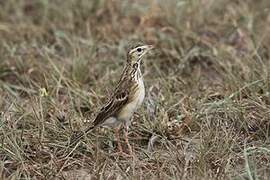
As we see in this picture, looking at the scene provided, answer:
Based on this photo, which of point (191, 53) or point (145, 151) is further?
point (191, 53)

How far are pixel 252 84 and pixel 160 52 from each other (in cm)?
149

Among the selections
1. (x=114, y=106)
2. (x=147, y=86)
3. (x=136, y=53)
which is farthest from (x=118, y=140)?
(x=147, y=86)

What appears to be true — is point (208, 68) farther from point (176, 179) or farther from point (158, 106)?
point (176, 179)

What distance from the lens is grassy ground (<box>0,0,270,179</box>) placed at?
497 cm

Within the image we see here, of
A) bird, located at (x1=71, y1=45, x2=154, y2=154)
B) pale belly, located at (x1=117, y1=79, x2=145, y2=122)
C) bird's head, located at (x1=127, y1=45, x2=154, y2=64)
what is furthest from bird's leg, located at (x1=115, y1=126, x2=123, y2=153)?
bird's head, located at (x1=127, y1=45, x2=154, y2=64)

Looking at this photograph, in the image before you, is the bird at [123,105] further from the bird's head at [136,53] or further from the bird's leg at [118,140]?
the bird's head at [136,53]

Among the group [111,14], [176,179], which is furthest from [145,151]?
[111,14]

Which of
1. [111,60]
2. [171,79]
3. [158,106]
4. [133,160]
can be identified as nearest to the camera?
[133,160]

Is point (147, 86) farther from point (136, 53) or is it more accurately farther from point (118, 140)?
point (118, 140)

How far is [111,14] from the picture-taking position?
8.04 meters

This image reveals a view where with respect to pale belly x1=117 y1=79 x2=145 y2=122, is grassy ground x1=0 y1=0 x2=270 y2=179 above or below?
below

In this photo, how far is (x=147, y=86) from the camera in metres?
6.42

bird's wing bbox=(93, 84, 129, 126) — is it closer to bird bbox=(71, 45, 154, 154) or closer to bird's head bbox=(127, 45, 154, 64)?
bird bbox=(71, 45, 154, 154)

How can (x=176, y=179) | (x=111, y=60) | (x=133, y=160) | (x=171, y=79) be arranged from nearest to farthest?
(x=176, y=179), (x=133, y=160), (x=171, y=79), (x=111, y=60)
